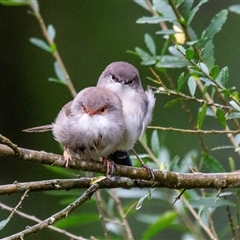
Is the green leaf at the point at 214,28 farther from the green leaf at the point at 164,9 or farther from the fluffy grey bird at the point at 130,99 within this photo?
the fluffy grey bird at the point at 130,99

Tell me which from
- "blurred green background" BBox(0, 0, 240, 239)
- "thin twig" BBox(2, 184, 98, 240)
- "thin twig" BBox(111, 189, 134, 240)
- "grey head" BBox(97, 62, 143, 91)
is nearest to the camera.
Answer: "thin twig" BBox(2, 184, 98, 240)

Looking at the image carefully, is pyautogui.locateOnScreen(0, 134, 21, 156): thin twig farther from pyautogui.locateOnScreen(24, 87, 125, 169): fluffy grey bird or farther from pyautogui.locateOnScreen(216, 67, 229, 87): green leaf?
pyautogui.locateOnScreen(216, 67, 229, 87): green leaf

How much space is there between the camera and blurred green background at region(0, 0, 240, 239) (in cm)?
721

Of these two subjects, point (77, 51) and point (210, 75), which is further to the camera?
point (77, 51)

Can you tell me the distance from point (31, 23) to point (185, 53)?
4815 mm

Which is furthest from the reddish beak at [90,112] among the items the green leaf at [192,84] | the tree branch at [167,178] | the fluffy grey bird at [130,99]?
the green leaf at [192,84]

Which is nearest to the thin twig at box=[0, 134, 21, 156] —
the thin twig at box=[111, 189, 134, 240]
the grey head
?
the thin twig at box=[111, 189, 134, 240]

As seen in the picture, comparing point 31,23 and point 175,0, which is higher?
point 175,0

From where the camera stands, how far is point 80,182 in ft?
9.55

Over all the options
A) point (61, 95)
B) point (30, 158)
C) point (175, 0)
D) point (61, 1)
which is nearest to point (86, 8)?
point (61, 1)

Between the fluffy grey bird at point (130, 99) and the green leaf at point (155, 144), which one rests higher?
the fluffy grey bird at point (130, 99)

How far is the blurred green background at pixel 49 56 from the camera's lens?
284 inches

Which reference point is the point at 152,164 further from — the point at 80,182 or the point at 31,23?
the point at 31,23

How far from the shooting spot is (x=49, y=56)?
7.76 metres
